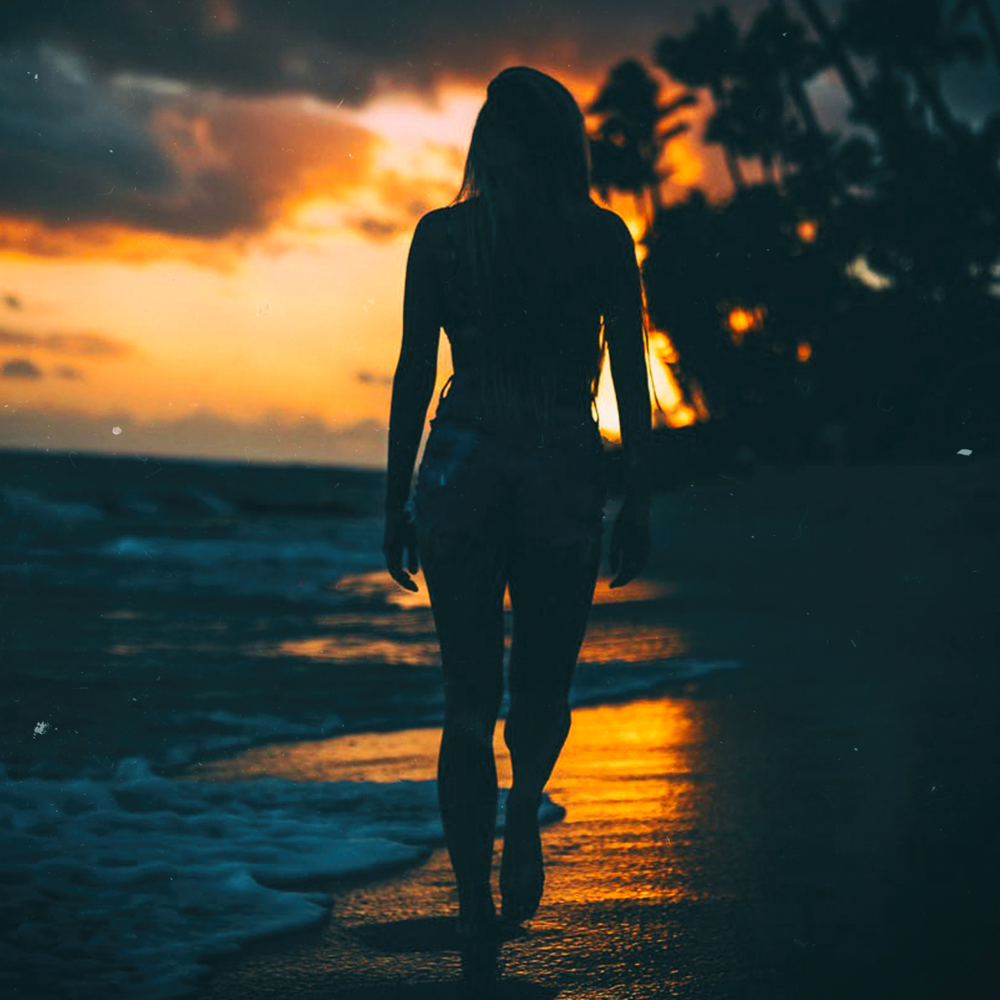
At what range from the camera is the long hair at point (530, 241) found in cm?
298

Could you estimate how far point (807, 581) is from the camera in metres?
12.2

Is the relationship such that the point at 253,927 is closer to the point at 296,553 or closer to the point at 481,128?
the point at 481,128

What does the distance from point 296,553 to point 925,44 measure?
17448mm

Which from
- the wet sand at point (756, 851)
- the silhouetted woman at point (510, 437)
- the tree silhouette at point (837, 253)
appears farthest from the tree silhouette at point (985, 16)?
the silhouetted woman at point (510, 437)

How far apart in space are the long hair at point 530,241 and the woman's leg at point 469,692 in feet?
1.18

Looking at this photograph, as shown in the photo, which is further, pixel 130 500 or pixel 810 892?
pixel 130 500

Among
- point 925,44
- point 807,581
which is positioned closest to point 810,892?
point 807,581

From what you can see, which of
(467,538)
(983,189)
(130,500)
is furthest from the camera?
(130,500)

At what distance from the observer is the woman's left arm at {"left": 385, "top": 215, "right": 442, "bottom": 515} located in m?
3.04

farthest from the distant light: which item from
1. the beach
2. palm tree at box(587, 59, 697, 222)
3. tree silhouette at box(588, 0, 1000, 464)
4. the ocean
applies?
the beach

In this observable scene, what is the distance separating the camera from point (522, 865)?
3.09 metres

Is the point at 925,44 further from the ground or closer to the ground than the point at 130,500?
further from the ground

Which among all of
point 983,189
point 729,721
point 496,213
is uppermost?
point 983,189

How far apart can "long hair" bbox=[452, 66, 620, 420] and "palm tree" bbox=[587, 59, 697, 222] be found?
146 feet
